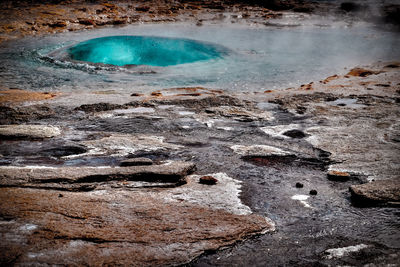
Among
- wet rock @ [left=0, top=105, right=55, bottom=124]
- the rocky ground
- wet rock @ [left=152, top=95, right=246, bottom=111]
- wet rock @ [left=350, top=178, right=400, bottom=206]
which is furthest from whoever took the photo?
wet rock @ [left=152, top=95, right=246, bottom=111]

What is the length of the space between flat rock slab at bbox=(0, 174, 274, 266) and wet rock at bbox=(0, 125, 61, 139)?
3.63 feet

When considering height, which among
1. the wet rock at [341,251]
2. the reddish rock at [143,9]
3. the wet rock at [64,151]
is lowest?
the wet rock at [341,251]

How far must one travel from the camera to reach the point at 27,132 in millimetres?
2809

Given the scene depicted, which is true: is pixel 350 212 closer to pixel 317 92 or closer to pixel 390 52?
pixel 317 92

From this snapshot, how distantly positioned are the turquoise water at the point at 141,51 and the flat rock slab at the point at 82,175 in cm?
498

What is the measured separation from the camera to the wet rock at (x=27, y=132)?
108 inches

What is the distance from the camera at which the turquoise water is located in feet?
22.7

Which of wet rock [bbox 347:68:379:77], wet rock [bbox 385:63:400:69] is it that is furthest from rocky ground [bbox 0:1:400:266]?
wet rock [bbox 385:63:400:69]

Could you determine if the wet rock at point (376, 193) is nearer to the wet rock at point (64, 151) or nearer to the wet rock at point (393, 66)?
the wet rock at point (64, 151)

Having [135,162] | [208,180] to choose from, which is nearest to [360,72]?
[208,180]

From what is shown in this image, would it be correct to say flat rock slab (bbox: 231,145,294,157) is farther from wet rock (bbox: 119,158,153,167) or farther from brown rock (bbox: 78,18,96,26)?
brown rock (bbox: 78,18,96,26)

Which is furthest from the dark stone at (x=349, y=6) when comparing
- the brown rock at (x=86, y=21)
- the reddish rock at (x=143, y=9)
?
the brown rock at (x=86, y=21)

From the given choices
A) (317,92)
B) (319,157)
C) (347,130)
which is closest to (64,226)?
(319,157)

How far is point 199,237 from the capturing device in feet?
4.99
